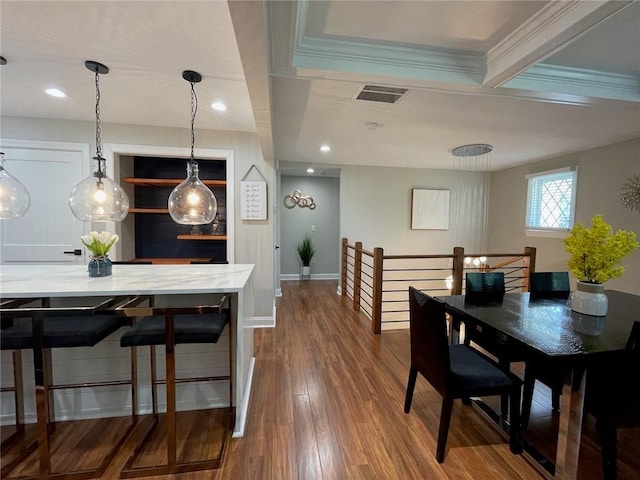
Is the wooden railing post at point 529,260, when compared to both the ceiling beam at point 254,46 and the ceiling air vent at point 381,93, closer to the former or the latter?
the ceiling air vent at point 381,93

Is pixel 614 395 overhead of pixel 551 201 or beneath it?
beneath

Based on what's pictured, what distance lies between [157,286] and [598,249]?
8.65ft

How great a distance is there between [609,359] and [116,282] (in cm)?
274

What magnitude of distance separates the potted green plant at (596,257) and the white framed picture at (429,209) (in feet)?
12.2

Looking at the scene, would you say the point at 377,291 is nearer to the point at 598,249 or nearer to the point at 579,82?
the point at 598,249

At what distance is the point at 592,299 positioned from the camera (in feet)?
5.82

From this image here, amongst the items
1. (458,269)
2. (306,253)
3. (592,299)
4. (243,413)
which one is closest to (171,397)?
(243,413)

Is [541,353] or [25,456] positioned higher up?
[541,353]

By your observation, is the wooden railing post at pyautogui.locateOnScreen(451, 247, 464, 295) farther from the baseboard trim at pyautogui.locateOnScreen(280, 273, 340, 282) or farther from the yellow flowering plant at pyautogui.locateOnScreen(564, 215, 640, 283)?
the baseboard trim at pyautogui.locateOnScreen(280, 273, 340, 282)

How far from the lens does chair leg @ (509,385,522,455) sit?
1.61 m

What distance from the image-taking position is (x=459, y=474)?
1530 mm

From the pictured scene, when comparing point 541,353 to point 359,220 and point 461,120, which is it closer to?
point 461,120

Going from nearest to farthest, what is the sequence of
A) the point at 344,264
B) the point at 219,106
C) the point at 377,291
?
1. the point at 219,106
2. the point at 377,291
3. the point at 344,264

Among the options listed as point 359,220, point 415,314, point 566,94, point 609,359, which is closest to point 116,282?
point 415,314
